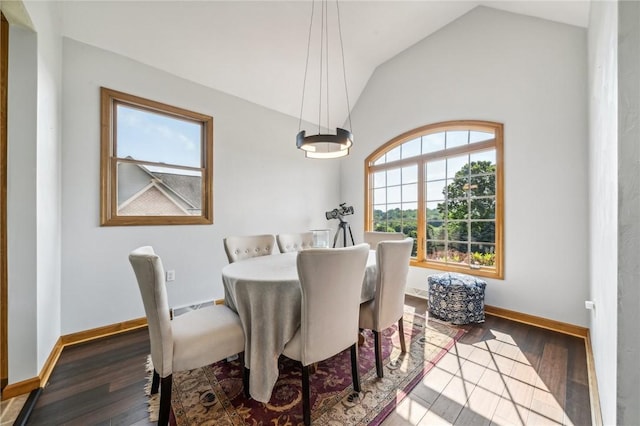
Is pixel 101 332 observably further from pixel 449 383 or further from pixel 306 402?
pixel 449 383

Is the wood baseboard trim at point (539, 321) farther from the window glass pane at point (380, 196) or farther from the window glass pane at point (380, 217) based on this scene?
the window glass pane at point (380, 196)

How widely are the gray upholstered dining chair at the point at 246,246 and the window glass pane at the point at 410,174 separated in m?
2.36

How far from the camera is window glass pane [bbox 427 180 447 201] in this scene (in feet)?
11.5

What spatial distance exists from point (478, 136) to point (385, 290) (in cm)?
249

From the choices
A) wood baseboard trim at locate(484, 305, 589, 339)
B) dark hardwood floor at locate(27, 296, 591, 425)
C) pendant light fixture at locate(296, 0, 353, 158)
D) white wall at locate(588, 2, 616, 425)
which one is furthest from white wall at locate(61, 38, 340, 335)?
white wall at locate(588, 2, 616, 425)

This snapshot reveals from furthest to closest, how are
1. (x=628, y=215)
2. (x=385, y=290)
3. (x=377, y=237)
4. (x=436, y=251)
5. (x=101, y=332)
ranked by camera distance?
(x=436, y=251) < (x=377, y=237) < (x=101, y=332) < (x=385, y=290) < (x=628, y=215)

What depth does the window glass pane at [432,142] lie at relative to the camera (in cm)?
350

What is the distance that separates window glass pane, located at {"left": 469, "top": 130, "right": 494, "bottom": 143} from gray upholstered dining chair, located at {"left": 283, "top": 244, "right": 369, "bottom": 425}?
2.55m

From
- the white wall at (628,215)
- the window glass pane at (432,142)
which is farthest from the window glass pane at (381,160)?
the white wall at (628,215)

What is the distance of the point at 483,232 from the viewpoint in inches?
123

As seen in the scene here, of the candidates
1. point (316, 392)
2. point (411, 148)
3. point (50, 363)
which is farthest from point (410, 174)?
point (50, 363)

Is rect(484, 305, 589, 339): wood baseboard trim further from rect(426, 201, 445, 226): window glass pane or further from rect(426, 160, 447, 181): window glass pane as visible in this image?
rect(426, 160, 447, 181): window glass pane

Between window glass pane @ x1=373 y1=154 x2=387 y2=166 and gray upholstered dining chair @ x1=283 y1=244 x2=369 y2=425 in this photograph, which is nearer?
gray upholstered dining chair @ x1=283 y1=244 x2=369 y2=425

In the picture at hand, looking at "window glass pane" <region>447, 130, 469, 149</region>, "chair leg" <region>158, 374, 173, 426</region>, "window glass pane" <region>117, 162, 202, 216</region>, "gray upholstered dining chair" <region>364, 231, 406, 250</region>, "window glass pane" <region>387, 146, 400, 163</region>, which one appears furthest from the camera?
"window glass pane" <region>387, 146, 400, 163</region>
